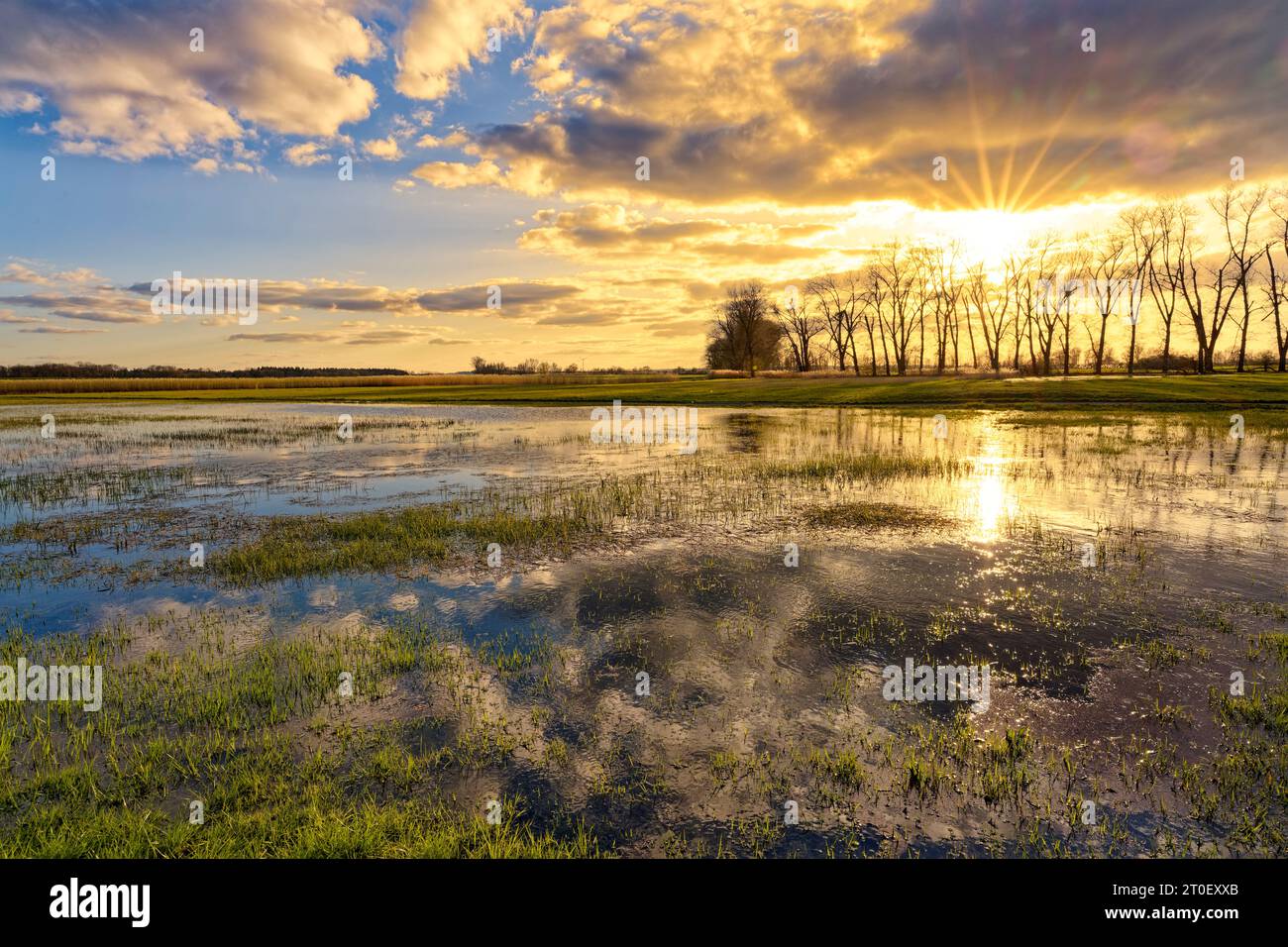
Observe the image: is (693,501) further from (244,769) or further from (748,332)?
(748,332)

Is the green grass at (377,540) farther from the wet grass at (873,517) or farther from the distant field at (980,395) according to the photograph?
the distant field at (980,395)

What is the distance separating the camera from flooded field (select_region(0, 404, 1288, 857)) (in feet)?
16.5

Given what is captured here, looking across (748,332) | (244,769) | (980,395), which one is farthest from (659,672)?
(748,332)

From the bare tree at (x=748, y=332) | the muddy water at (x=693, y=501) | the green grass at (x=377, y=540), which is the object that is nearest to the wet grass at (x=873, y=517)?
the muddy water at (x=693, y=501)

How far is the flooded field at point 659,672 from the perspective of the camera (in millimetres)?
5016

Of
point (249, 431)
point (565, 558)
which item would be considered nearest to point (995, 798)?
point (565, 558)

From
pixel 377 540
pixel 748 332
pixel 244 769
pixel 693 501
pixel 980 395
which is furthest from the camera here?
pixel 748 332

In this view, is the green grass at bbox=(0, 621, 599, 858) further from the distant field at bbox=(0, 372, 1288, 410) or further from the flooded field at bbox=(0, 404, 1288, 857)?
the distant field at bbox=(0, 372, 1288, 410)

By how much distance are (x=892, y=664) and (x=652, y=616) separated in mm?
3529

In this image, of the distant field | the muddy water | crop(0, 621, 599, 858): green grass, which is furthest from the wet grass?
the distant field

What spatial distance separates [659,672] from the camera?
7832 millimetres

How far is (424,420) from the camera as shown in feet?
159

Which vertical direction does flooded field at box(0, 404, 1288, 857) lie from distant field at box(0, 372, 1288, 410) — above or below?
below
